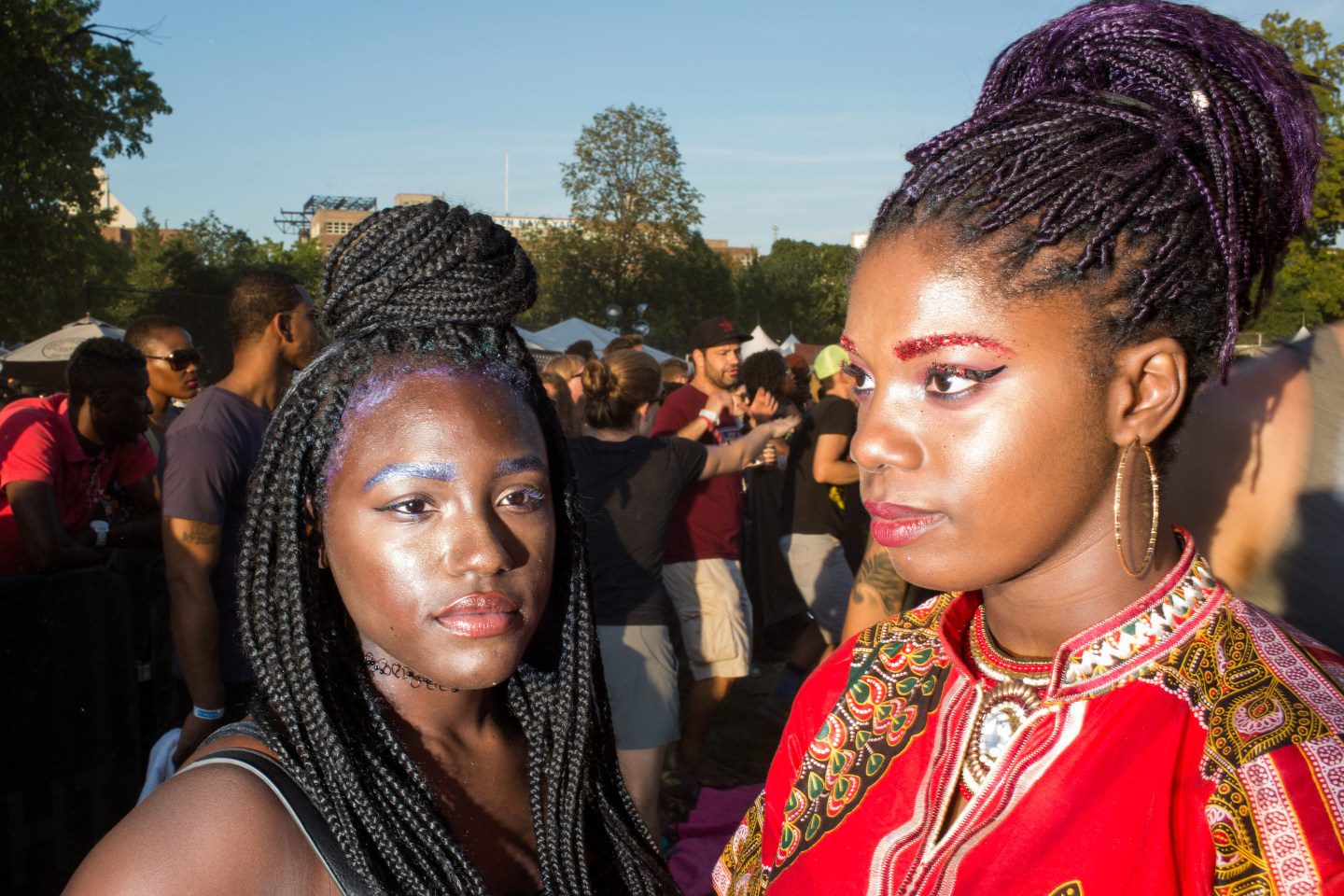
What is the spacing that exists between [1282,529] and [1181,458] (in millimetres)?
179

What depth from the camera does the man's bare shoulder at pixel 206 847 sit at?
1.14 metres

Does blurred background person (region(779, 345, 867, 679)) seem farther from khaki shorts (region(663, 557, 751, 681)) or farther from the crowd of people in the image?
the crowd of people

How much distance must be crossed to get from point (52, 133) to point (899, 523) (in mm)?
21866

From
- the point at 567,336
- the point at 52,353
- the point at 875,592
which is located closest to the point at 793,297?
the point at 567,336

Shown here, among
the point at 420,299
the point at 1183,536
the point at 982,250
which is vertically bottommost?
the point at 1183,536

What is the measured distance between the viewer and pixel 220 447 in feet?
11.0

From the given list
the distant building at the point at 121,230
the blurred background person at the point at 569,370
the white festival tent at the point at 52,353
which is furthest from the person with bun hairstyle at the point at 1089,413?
the distant building at the point at 121,230

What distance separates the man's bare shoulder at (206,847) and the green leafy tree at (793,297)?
46275 mm

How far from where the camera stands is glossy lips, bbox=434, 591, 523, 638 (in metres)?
1.46

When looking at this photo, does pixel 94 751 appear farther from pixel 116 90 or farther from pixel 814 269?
pixel 814 269

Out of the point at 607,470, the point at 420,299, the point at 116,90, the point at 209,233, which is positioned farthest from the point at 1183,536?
the point at 209,233

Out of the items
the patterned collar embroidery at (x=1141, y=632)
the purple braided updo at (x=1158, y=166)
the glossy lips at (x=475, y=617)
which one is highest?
the purple braided updo at (x=1158, y=166)

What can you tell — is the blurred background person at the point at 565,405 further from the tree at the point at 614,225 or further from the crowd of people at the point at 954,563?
the tree at the point at 614,225

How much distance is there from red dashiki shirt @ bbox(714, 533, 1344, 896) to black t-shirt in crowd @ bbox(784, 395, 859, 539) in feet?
14.0
